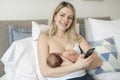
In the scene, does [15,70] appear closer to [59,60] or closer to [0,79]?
[0,79]

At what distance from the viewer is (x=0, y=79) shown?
188 centimetres

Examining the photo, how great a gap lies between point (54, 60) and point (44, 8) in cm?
93

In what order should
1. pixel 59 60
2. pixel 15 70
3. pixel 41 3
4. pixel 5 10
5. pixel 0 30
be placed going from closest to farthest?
pixel 59 60
pixel 15 70
pixel 0 30
pixel 5 10
pixel 41 3

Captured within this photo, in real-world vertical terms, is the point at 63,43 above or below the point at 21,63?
above

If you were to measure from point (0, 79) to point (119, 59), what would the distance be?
3.64ft

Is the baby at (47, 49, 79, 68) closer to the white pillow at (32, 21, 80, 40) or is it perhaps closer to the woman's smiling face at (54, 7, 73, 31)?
the woman's smiling face at (54, 7, 73, 31)

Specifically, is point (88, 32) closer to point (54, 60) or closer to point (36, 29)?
point (36, 29)

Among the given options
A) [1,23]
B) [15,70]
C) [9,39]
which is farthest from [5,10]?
[15,70]

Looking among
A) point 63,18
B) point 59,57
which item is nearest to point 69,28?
point 63,18

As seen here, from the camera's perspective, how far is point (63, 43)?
181 centimetres

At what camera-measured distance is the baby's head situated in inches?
60.4

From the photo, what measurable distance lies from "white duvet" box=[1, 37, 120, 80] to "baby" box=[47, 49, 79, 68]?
0.97 ft

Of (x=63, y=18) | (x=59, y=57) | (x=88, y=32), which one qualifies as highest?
(x=63, y=18)

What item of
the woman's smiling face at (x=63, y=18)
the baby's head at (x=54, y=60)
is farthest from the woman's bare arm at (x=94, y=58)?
the baby's head at (x=54, y=60)
